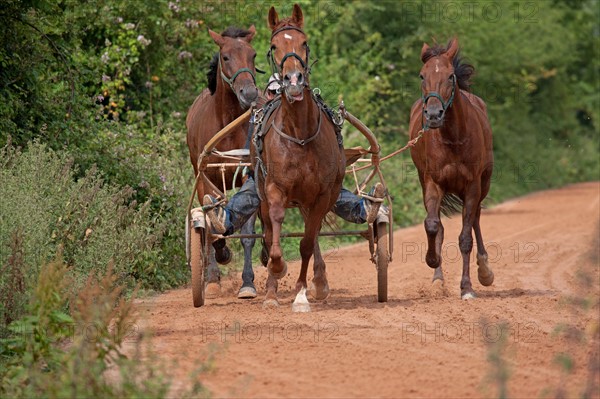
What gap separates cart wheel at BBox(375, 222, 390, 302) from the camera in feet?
35.9

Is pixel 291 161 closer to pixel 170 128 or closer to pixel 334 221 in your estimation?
pixel 334 221

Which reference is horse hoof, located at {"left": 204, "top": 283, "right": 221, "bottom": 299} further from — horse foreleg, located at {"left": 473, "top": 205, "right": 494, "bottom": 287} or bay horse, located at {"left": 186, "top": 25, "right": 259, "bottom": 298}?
horse foreleg, located at {"left": 473, "top": 205, "right": 494, "bottom": 287}

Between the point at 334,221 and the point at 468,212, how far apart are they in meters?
1.54

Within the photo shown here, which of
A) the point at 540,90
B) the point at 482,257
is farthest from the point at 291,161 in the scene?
the point at 540,90

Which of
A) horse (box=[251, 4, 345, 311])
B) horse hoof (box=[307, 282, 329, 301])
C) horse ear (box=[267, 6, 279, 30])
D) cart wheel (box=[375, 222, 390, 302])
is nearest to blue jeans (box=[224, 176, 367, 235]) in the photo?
cart wheel (box=[375, 222, 390, 302])

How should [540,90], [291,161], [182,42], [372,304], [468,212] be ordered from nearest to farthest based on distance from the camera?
[291,161] → [372,304] → [468,212] → [182,42] → [540,90]

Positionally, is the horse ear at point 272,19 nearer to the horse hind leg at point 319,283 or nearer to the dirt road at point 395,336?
the horse hind leg at point 319,283

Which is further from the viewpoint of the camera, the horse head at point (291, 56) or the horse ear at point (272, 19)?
the horse ear at point (272, 19)

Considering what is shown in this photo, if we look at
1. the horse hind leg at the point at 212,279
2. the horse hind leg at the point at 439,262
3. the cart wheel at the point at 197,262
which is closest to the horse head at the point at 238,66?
the cart wheel at the point at 197,262

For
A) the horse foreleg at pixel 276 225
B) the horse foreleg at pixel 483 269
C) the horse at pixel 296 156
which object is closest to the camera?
the horse at pixel 296 156

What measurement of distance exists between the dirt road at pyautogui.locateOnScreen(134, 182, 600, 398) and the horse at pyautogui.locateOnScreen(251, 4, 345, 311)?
0.80 meters

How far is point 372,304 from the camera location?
36.0 ft

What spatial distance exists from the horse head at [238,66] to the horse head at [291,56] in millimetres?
1356

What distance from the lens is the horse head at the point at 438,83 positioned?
37.1 feet
